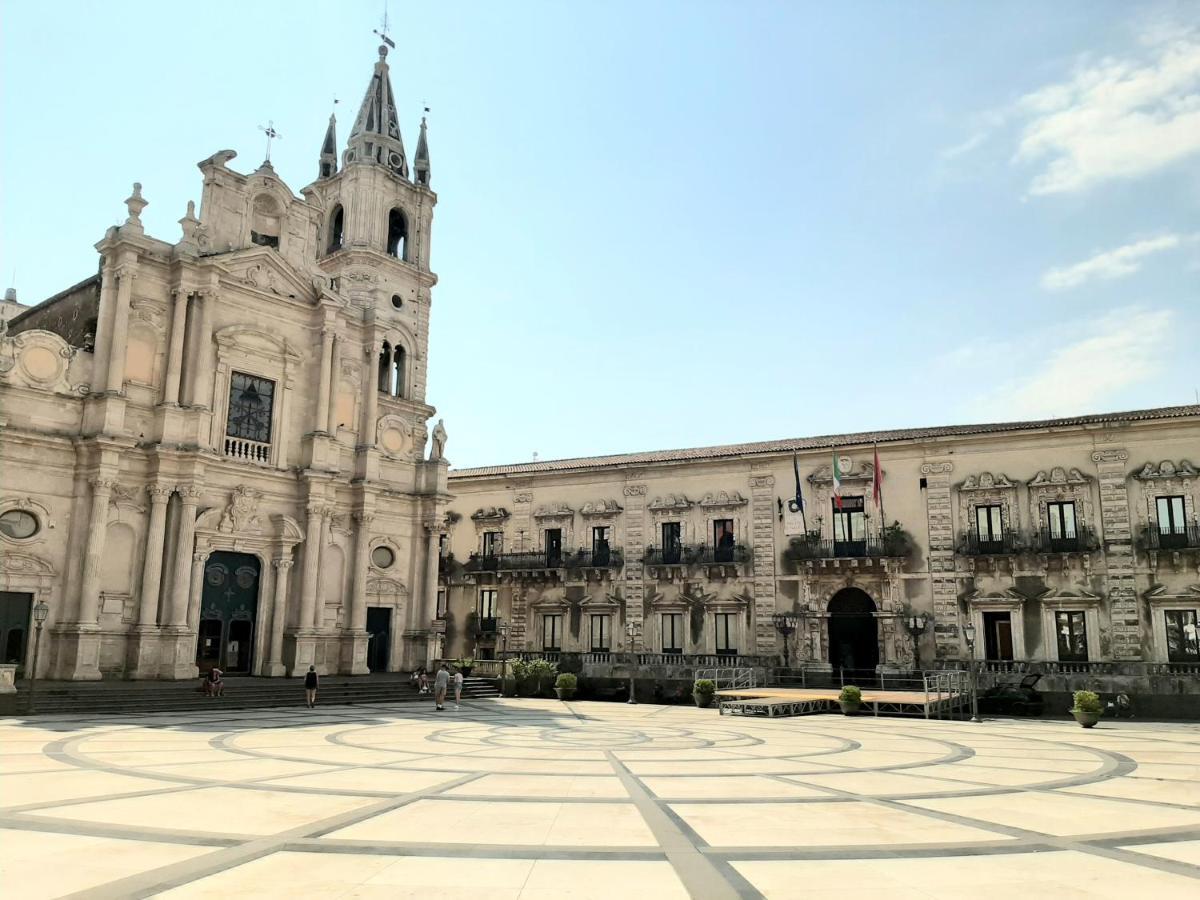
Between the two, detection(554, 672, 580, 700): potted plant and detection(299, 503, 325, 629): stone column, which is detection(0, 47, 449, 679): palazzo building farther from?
detection(554, 672, 580, 700): potted plant

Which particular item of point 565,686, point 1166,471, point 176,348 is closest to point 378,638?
point 565,686

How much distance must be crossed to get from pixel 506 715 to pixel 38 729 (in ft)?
37.8

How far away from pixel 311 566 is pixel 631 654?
12666 millimetres

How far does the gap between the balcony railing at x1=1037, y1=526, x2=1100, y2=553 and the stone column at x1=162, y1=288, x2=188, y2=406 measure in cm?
3105

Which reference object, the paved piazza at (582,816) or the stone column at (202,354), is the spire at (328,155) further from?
the paved piazza at (582,816)

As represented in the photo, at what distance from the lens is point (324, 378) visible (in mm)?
34594

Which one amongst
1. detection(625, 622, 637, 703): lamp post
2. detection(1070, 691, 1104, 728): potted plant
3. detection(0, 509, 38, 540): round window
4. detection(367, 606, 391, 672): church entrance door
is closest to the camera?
detection(1070, 691, 1104, 728): potted plant

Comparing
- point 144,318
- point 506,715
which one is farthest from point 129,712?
point 144,318

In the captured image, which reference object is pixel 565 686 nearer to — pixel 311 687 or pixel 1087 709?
pixel 311 687

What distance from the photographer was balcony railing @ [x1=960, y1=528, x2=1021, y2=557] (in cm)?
3388

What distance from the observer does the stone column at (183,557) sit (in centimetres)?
2877

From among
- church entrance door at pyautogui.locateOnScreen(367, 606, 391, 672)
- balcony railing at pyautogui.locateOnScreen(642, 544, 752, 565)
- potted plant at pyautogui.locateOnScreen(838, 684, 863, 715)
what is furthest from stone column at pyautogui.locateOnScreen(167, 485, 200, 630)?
potted plant at pyautogui.locateOnScreen(838, 684, 863, 715)

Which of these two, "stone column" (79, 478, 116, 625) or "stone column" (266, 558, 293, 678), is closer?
"stone column" (79, 478, 116, 625)

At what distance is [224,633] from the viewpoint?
31141 millimetres
